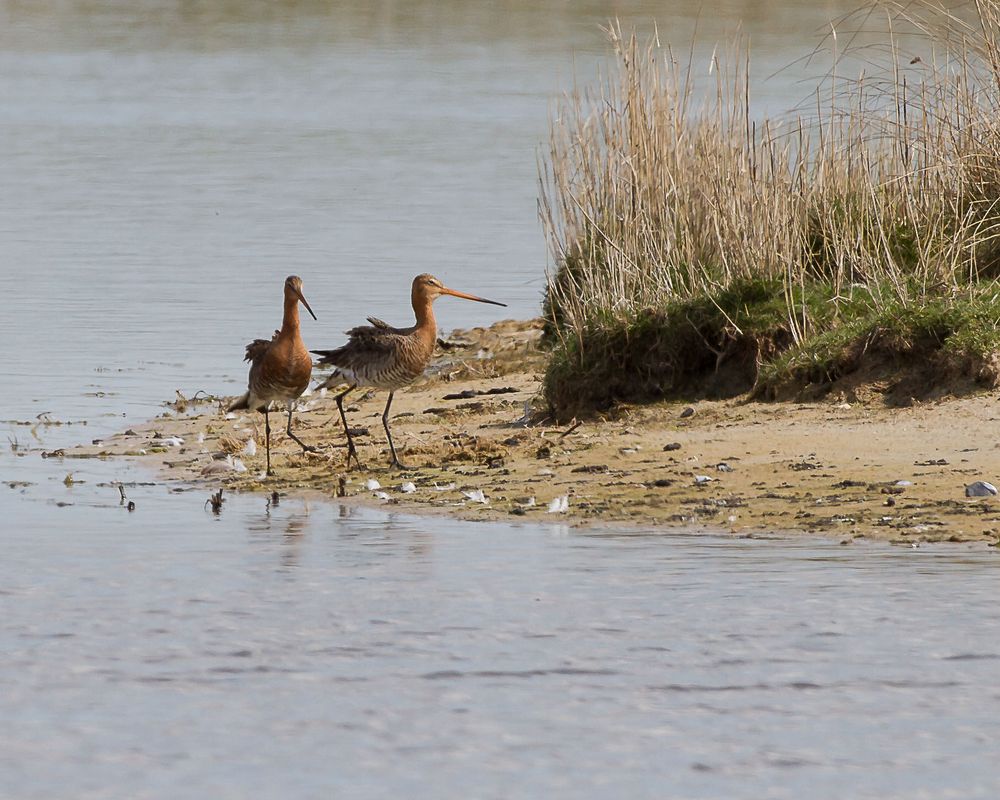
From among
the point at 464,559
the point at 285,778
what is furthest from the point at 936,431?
the point at 285,778

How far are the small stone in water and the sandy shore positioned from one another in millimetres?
56

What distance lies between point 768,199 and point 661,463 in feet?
7.21

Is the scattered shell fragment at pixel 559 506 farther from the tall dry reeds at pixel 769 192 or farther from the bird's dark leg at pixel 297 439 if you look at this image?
the bird's dark leg at pixel 297 439

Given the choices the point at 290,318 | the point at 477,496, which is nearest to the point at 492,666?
the point at 477,496

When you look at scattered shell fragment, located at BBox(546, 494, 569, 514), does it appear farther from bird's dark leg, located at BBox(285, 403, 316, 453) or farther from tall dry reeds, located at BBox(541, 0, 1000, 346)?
bird's dark leg, located at BBox(285, 403, 316, 453)

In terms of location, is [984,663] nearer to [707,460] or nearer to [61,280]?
[707,460]

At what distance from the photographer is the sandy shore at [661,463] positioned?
9047 mm

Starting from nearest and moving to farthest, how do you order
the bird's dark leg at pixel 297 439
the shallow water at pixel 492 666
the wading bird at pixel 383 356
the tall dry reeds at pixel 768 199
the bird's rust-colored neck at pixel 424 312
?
the shallow water at pixel 492 666 → the tall dry reeds at pixel 768 199 → the bird's dark leg at pixel 297 439 → the wading bird at pixel 383 356 → the bird's rust-colored neck at pixel 424 312

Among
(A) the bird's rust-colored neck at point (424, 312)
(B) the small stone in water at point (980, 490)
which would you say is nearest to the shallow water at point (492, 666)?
(B) the small stone in water at point (980, 490)

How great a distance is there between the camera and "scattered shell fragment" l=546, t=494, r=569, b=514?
940 centimetres

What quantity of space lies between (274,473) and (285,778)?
5453 millimetres

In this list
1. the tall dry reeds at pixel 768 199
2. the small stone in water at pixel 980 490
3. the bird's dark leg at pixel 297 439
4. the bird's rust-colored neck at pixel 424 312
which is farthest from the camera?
the bird's rust-colored neck at pixel 424 312

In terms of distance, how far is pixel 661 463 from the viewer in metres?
10.1

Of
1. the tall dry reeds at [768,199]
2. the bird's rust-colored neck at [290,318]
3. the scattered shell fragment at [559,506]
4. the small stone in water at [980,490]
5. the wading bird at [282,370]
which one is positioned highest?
the tall dry reeds at [768,199]
